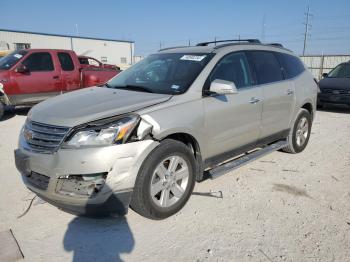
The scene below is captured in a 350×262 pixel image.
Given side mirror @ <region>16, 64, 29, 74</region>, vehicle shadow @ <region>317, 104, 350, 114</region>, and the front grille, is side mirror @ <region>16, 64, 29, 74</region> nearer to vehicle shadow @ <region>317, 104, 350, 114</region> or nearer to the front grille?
the front grille

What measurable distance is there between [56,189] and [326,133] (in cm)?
624

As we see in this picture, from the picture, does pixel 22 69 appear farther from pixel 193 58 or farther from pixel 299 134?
pixel 299 134

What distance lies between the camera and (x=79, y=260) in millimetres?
2725

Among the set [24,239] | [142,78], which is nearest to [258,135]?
[142,78]

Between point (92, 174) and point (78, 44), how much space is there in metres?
38.9

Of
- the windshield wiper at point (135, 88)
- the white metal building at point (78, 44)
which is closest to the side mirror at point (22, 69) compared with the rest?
the windshield wiper at point (135, 88)

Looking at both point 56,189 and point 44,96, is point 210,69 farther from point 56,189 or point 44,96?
point 44,96

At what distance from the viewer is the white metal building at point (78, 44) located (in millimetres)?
32656

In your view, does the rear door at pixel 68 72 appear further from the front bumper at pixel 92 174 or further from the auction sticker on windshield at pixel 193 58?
the front bumper at pixel 92 174

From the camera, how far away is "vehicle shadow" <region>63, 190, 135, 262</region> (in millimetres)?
2805

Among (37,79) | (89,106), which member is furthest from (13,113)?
(89,106)

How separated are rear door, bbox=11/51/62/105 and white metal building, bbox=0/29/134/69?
26.4m

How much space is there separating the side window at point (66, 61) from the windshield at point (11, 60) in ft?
3.17

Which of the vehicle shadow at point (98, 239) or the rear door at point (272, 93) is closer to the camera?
the vehicle shadow at point (98, 239)
